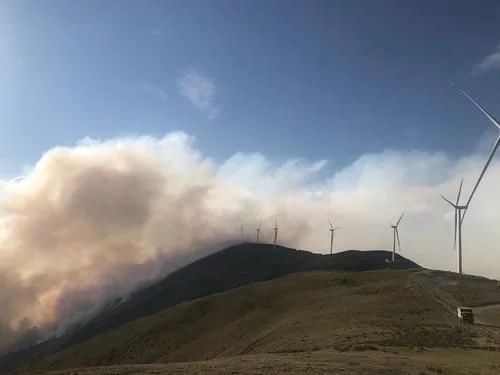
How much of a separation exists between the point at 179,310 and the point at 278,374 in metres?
110

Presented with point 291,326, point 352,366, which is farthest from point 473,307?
point 352,366

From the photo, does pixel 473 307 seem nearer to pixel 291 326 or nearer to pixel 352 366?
pixel 291 326

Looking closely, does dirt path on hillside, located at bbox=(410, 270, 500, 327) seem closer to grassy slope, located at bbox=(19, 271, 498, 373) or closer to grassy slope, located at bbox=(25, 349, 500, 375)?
grassy slope, located at bbox=(19, 271, 498, 373)

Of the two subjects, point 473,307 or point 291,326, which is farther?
point 473,307

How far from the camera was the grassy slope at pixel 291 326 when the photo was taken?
62.1 m

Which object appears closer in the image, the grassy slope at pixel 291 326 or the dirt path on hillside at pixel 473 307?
the grassy slope at pixel 291 326

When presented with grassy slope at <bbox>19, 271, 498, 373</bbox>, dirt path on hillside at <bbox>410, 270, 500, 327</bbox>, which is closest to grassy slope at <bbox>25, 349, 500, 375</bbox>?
grassy slope at <bbox>19, 271, 498, 373</bbox>

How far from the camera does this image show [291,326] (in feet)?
Result: 282

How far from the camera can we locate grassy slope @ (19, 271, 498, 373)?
62.1 meters

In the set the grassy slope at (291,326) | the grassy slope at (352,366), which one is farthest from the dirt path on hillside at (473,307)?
the grassy slope at (352,366)

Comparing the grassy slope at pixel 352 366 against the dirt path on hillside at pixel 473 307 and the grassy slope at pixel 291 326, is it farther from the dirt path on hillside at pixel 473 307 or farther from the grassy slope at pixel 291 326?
the dirt path on hillside at pixel 473 307

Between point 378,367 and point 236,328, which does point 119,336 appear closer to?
point 236,328

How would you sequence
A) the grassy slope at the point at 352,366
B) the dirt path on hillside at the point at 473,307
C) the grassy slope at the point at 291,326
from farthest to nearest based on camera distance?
the dirt path on hillside at the point at 473,307 < the grassy slope at the point at 291,326 < the grassy slope at the point at 352,366

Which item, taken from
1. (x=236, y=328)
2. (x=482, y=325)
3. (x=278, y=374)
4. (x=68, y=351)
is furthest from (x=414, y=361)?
(x=68, y=351)
